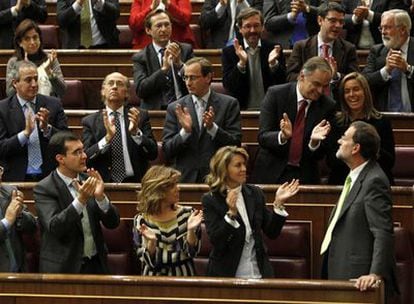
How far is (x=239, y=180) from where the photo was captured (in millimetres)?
2779

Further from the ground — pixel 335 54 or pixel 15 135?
pixel 335 54

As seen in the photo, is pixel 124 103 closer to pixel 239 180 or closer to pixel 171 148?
pixel 171 148

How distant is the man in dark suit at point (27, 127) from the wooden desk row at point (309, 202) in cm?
22

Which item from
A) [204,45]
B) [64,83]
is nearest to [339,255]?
[64,83]

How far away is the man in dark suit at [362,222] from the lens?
2619 millimetres

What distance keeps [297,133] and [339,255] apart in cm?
55

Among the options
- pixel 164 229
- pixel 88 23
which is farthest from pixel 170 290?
pixel 88 23

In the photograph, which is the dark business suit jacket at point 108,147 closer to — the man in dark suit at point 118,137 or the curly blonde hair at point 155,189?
the man in dark suit at point 118,137

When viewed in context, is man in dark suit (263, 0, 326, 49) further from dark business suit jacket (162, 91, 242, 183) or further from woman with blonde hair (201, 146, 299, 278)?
woman with blonde hair (201, 146, 299, 278)

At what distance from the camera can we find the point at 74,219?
9.24 feet

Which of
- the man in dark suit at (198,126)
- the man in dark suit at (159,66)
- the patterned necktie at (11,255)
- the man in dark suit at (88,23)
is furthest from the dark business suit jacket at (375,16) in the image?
the patterned necktie at (11,255)

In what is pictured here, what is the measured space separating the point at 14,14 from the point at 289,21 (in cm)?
95

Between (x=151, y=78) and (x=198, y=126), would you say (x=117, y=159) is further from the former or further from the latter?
(x=151, y=78)

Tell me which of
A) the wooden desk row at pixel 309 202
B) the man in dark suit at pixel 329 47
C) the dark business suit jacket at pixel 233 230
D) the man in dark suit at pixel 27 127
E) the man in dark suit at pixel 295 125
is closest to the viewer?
the dark business suit jacket at pixel 233 230
